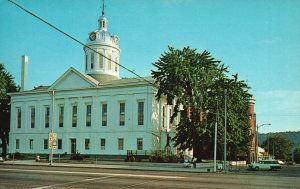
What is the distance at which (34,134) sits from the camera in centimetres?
7275

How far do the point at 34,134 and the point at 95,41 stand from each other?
2070 centimetres

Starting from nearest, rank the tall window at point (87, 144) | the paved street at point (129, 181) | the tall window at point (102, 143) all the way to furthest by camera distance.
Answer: the paved street at point (129, 181)
the tall window at point (102, 143)
the tall window at point (87, 144)

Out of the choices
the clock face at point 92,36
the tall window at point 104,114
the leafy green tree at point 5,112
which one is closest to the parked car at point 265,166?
the tall window at point 104,114

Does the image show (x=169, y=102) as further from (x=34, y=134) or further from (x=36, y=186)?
(x=36, y=186)

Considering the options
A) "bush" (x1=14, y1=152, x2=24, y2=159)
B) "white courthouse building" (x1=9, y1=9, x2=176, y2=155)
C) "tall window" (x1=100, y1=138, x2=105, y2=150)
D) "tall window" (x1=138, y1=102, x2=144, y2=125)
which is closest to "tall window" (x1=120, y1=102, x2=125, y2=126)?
"white courthouse building" (x1=9, y1=9, x2=176, y2=155)

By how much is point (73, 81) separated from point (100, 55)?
7.58 m

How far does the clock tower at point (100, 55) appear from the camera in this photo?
241 ft

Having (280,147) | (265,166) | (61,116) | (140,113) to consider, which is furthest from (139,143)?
(280,147)

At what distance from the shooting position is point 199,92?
53.6 metres

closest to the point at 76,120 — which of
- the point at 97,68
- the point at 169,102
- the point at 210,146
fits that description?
the point at 97,68

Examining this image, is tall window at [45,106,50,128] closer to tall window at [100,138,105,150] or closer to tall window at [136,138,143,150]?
tall window at [100,138,105,150]

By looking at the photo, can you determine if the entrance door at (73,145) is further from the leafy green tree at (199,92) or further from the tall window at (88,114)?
the leafy green tree at (199,92)

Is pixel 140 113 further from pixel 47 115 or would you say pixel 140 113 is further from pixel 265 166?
pixel 265 166

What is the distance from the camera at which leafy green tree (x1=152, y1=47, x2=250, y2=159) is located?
52.3 metres
